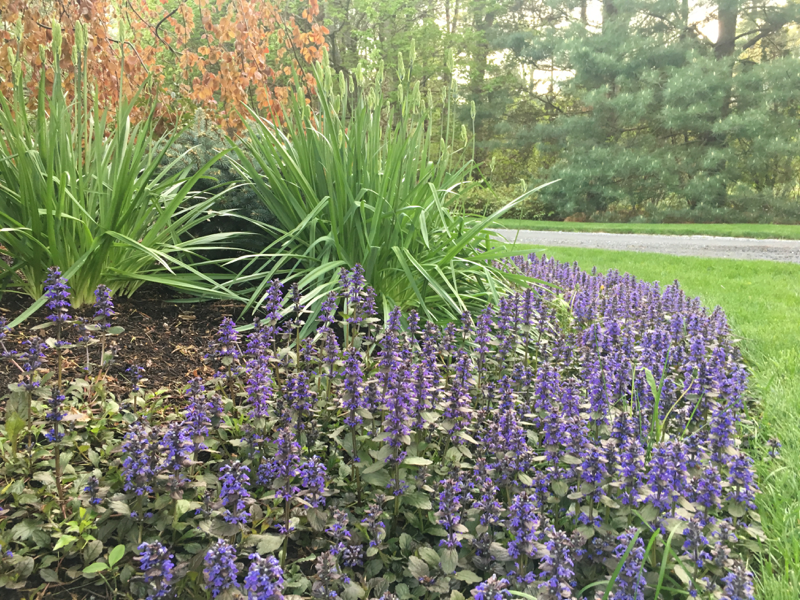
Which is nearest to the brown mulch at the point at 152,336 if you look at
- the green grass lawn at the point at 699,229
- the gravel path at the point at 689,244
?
the gravel path at the point at 689,244

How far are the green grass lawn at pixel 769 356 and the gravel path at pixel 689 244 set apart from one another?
2.30 meters

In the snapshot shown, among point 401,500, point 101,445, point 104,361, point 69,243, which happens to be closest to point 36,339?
point 104,361

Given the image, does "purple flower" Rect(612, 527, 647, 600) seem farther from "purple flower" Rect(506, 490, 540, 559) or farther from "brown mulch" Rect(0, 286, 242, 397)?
"brown mulch" Rect(0, 286, 242, 397)

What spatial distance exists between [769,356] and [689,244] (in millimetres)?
9714

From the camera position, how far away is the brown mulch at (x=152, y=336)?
8.16ft

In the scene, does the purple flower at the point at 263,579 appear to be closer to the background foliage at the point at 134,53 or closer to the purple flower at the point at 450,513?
the purple flower at the point at 450,513

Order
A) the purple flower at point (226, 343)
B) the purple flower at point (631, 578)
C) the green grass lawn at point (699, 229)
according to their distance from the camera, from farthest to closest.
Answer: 1. the green grass lawn at point (699, 229)
2. the purple flower at point (226, 343)
3. the purple flower at point (631, 578)

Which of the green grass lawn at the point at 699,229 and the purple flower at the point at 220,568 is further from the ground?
the green grass lawn at the point at 699,229

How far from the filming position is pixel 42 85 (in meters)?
2.65

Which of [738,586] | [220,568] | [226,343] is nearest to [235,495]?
[220,568]

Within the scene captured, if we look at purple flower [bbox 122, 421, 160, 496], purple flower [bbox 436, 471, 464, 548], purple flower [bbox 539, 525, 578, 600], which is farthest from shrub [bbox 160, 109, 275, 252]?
purple flower [bbox 539, 525, 578, 600]

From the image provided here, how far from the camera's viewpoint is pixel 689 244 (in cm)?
1212

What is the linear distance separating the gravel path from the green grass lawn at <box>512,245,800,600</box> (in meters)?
2.30

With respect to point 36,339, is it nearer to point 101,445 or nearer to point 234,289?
point 101,445
